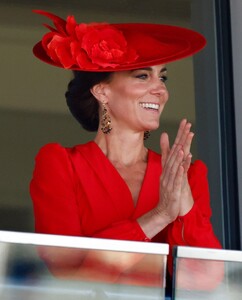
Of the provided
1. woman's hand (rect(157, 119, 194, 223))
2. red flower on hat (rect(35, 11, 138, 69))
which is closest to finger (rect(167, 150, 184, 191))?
woman's hand (rect(157, 119, 194, 223))

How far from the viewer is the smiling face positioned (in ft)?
9.77

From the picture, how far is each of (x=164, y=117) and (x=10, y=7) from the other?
0.66m

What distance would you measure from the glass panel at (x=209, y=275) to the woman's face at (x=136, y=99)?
2.17 ft

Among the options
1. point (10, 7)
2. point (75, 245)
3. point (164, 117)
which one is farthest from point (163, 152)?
point (10, 7)

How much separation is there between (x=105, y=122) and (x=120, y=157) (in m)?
0.11

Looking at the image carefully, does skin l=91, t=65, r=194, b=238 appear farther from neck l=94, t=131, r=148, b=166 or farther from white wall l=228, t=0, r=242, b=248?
white wall l=228, t=0, r=242, b=248

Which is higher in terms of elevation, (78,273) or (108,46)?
(108,46)

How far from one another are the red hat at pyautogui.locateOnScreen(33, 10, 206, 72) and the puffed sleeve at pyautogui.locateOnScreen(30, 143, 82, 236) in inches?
10.6

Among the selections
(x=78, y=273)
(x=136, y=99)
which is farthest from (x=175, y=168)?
(x=78, y=273)

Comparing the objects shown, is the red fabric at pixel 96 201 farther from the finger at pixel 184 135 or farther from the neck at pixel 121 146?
the finger at pixel 184 135

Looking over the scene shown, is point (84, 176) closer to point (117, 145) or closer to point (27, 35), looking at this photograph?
point (117, 145)

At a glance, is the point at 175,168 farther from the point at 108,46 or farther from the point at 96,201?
the point at 108,46

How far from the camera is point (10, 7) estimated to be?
375cm

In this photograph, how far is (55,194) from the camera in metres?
2.81
